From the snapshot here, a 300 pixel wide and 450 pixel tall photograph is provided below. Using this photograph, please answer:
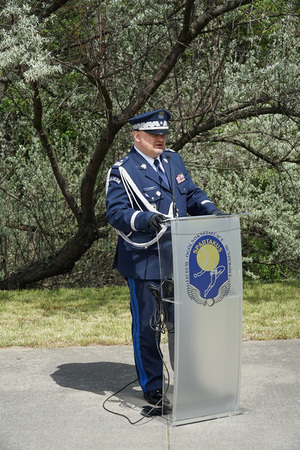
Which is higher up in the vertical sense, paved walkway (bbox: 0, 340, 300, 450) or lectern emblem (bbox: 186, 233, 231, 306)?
lectern emblem (bbox: 186, 233, 231, 306)

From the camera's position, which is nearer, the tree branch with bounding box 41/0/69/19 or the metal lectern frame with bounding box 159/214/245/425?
the metal lectern frame with bounding box 159/214/245/425

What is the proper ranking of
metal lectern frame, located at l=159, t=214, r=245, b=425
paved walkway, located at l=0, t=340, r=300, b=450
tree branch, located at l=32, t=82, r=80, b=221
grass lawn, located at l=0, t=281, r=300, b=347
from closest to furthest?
paved walkway, located at l=0, t=340, r=300, b=450 → metal lectern frame, located at l=159, t=214, r=245, b=425 → grass lawn, located at l=0, t=281, r=300, b=347 → tree branch, located at l=32, t=82, r=80, b=221

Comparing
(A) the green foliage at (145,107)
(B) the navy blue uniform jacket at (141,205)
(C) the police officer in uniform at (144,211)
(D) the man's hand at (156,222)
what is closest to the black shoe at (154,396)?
(C) the police officer in uniform at (144,211)

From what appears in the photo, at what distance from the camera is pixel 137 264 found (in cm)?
→ 448

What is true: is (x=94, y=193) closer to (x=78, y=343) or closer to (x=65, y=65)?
(x=65, y=65)

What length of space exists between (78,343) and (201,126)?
411 cm

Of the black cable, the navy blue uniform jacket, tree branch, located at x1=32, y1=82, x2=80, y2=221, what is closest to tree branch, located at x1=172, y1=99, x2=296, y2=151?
tree branch, located at x1=32, y1=82, x2=80, y2=221

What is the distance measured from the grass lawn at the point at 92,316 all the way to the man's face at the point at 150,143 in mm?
2096

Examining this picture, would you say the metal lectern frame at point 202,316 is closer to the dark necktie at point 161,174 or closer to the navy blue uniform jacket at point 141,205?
the navy blue uniform jacket at point 141,205

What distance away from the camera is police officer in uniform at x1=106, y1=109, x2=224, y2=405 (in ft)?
14.6

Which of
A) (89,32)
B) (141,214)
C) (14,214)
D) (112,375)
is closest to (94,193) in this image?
(14,214)

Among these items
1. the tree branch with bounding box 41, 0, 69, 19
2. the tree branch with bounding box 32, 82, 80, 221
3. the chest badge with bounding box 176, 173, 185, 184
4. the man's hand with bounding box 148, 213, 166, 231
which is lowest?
the man's hand with bounding box 148, 213, 166, 231

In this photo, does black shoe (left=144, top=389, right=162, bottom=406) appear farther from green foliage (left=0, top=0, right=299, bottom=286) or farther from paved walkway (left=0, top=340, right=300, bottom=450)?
green foliage (left=0, top=0, right=299, bottom=286)

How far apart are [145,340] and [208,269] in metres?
0.69
